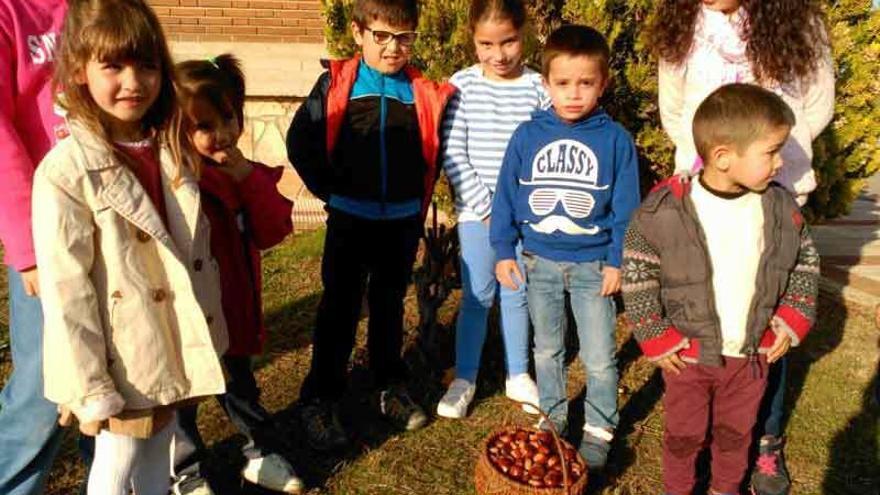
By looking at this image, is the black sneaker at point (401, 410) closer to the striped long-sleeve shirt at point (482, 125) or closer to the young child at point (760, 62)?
the striped long-sleeve shirt at point (482, 125)

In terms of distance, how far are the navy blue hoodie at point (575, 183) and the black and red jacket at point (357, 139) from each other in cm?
40

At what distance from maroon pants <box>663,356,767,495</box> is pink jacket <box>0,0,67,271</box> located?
209cm

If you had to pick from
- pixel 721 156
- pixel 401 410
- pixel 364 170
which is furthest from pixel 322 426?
pixel 721 156

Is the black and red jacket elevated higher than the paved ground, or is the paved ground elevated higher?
the black and red jacket

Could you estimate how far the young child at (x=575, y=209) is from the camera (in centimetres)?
288

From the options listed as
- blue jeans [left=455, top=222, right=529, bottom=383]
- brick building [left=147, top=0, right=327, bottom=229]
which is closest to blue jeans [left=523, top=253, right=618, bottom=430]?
blue jeans [left=455, top=222, right=529, bottom=383]

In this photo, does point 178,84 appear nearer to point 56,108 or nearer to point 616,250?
point 56,108

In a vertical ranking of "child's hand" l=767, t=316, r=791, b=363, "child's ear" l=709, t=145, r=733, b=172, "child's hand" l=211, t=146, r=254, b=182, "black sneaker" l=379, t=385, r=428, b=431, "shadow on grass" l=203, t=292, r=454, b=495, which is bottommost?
"shadow on grass" l=203, t=292, r=454, b=495

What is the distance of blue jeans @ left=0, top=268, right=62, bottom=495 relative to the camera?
88.7 inches

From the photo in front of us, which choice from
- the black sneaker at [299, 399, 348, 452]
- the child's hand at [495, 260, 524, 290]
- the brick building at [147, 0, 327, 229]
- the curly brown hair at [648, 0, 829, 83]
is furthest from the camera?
the brick building at [147, 0, 327, 229]

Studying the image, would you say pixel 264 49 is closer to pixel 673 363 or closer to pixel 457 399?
pixel 457 399

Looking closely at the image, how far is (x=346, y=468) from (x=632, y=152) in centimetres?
176

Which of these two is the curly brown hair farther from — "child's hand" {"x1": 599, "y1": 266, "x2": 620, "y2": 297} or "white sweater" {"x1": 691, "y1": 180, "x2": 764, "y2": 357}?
"child's hand" {"x1": 599, "y1": 266, "x2": 620, "y2": 297}

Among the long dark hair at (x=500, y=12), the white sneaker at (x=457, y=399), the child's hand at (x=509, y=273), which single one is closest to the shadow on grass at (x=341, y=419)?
the white sneaker at (x=457, y=399)
